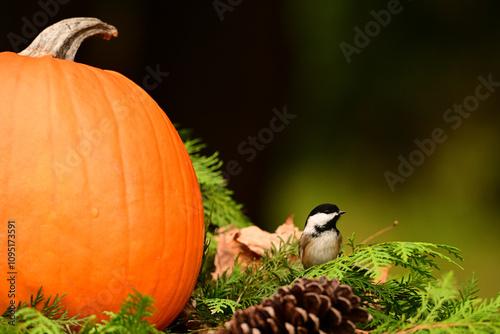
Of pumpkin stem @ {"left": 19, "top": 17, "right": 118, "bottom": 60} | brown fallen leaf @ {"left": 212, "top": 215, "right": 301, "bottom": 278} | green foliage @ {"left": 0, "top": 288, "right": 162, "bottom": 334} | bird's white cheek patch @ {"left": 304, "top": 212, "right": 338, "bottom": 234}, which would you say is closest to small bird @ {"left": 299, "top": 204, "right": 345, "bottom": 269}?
bird's white cheek patch @ {"left": 304, "top": 212, "right": 338, "bottom": 234}

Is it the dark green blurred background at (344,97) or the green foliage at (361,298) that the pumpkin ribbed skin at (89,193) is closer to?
the green foliage at (361,298)

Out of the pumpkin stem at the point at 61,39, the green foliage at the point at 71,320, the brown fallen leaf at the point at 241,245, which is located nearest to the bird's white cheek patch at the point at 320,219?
the brown fallen leaf at the point at 241,245

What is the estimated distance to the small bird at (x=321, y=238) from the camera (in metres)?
0.98

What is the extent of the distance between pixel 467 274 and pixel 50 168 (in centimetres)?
168

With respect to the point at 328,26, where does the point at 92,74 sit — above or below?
A: below

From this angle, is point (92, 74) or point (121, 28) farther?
point (121, 28)

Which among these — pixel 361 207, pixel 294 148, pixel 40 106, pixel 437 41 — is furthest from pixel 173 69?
pixel 40 106

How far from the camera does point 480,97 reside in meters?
1.99

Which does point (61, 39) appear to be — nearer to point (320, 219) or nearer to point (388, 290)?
point (320, 219)

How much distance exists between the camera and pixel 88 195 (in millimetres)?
817

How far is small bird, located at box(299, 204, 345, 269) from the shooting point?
98cm

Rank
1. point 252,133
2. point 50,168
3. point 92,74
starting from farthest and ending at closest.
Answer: point 252,133 < point 92,74 < point 50,168

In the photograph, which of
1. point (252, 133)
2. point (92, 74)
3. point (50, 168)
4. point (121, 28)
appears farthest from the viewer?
point (252, 133)

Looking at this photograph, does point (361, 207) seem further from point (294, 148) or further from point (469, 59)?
point (469, 59)
